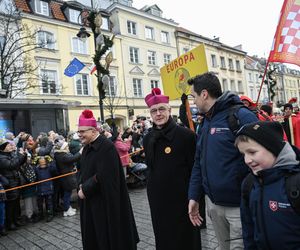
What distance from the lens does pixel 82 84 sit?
79.5 ft

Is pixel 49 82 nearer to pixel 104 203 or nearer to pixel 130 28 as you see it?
pixel 130 28

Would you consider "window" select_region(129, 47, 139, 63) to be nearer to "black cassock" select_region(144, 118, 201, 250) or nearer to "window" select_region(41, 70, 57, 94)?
"window" select_region(41, 70, 57, 94)

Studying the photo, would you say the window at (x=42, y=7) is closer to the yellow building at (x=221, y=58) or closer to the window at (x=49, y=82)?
the window at (x=49, y=82)

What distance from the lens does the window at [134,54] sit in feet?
92.5

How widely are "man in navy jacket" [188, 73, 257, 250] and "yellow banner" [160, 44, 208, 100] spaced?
1.95m

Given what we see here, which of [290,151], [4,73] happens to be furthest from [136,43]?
[290,151]

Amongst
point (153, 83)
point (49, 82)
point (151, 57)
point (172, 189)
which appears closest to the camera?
point (172, 189)

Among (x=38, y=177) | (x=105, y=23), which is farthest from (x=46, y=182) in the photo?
(x=105, y=23)

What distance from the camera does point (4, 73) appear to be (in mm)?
17922

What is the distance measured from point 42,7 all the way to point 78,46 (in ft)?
13.2

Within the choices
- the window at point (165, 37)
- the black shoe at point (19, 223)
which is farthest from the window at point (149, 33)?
the black shoe at point (19, 223)

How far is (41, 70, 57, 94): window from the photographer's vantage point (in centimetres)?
2120

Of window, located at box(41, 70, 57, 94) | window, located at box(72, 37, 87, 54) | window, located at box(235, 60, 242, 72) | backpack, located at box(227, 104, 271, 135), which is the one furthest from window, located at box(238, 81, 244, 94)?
backpack, located at box(227, 104, 271, 135)

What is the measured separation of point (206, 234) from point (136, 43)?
26.3m
